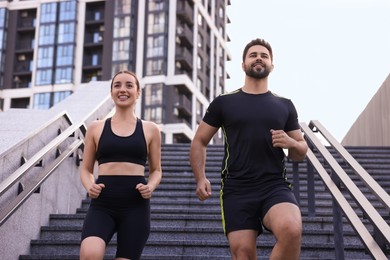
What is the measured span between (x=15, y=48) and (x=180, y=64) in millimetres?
15912

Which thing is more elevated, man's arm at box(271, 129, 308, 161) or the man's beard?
the man's beard

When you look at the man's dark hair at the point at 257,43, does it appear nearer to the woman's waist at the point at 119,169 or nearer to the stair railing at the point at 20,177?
the woman's waist at the point at 119,169

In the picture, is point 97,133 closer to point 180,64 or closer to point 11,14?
point 180,64

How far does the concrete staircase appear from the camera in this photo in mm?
5910

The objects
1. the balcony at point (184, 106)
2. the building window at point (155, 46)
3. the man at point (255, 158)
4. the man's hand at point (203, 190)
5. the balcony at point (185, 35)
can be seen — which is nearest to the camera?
the man at point (255, 158)

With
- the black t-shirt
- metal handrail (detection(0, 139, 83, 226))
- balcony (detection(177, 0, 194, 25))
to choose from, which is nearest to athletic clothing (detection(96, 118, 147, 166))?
the black t-shirt

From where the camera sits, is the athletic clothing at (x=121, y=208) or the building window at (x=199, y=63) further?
the building window at (x=199, y=63)

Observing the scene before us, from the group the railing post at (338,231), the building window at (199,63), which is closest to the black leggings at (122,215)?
the railing post at (338,231)

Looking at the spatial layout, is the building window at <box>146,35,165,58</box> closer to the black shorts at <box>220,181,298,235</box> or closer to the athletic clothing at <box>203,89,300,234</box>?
the athletic clothing at <box>203,89,300,234</box>

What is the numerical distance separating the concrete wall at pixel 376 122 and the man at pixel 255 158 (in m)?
7.88

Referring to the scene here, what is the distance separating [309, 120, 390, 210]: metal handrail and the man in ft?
2.08

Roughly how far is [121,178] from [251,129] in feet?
2.78

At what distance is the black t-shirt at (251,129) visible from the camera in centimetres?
387

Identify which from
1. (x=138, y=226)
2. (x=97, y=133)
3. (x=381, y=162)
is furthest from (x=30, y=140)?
(x=381, y=162)
